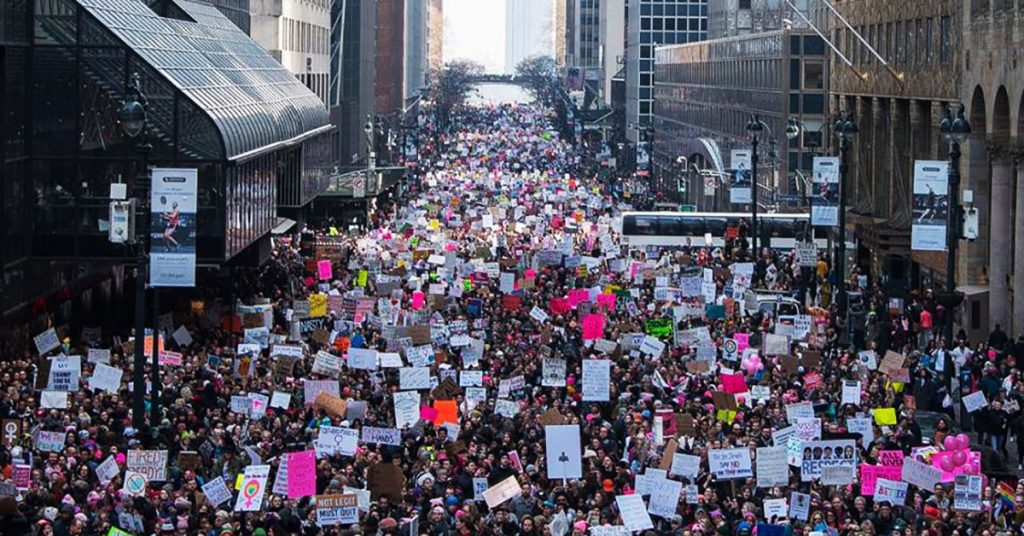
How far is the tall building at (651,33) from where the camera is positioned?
168 m

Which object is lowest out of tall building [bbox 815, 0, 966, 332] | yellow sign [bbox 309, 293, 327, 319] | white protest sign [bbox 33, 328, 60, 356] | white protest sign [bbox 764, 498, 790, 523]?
white protest sign [bbox 764, 498, 790, 523]

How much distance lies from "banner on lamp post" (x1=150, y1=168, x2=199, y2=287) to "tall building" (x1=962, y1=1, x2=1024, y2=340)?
22.2 metres

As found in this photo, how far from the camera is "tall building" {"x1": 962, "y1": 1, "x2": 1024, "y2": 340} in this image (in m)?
50.2

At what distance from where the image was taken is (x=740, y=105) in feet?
374

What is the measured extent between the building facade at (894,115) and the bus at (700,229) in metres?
2.91

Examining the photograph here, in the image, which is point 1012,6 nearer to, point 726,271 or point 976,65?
point 976,65

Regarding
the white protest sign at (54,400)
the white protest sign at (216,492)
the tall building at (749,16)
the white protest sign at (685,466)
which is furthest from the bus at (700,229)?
the white protest sign at (216,492)

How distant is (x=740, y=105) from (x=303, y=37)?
74.0 ft

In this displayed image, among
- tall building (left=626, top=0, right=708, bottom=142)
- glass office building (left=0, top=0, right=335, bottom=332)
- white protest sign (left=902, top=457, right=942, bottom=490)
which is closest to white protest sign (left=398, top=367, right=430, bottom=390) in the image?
white protest sign (left=902, top=457, right=942, bottom=490)

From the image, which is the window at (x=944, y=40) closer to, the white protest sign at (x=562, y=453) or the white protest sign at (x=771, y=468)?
the white protest sign at (x=771, y=468)

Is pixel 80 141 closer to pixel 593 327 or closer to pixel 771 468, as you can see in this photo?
pixel 593 327

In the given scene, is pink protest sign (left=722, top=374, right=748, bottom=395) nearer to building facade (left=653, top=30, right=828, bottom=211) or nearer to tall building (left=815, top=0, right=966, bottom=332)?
tall building (left=815, top=0, right=966, bottom=332)

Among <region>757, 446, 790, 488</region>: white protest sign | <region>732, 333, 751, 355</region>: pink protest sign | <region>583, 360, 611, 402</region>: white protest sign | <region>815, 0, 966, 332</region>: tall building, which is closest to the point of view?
<region>757, 446, 790, 488</region>: white protest sign

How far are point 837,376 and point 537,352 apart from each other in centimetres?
586
